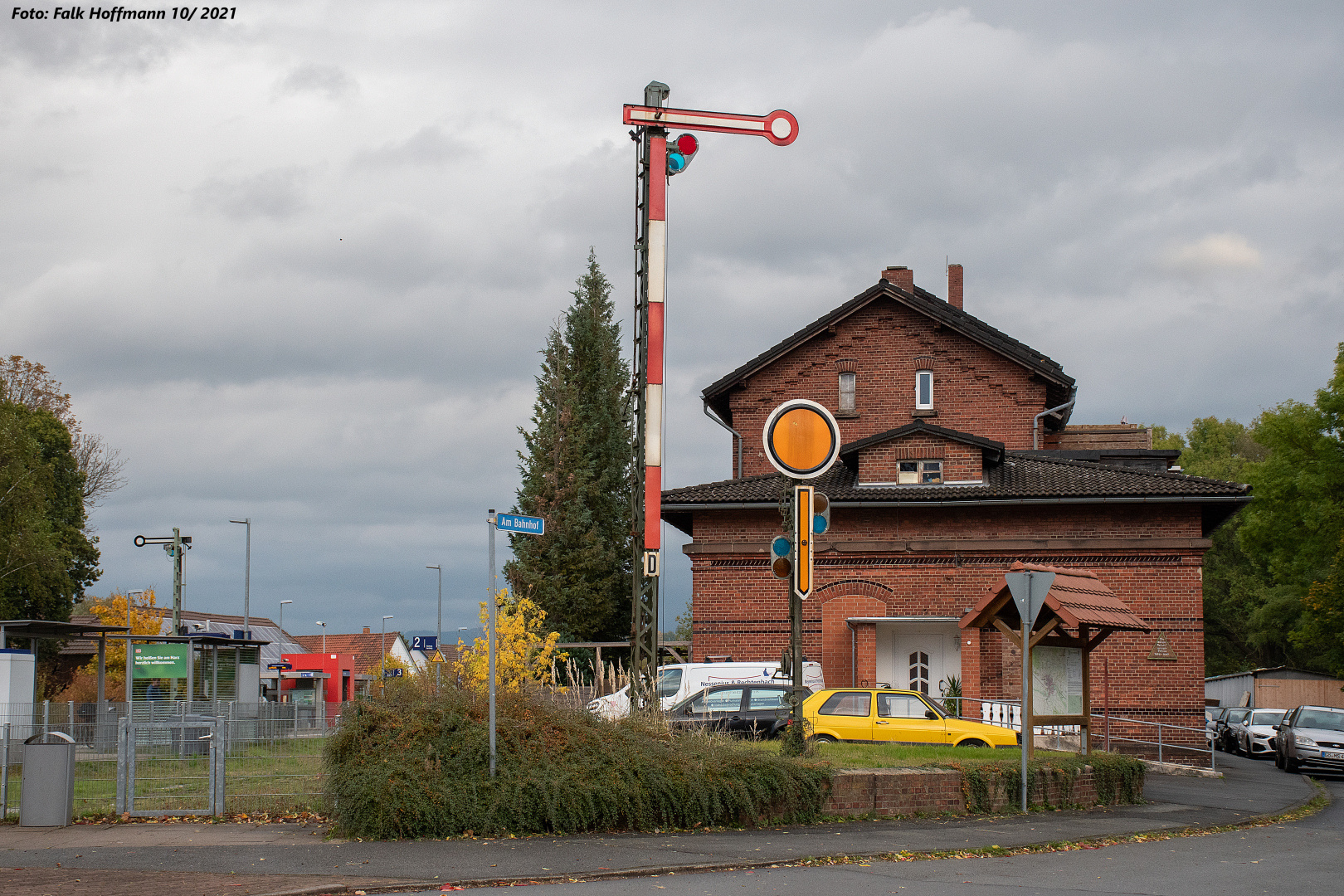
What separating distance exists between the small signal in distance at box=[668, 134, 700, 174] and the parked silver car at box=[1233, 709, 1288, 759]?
25478 mm

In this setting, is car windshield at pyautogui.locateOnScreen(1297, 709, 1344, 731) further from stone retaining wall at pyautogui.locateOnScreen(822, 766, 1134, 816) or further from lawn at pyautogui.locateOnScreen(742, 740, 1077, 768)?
stone retaining wall at pyautogui.locateOnScreen(822, 766, 1134, 816)

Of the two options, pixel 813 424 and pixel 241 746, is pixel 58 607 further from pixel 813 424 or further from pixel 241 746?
pixel 813 424

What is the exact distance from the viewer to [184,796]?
46.8 ft

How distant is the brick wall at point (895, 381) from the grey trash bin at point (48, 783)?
23.9 m

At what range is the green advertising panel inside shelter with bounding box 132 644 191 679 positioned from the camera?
90.1 feet

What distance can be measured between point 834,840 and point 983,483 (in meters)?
17.4

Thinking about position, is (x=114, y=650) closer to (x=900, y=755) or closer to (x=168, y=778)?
(x=168, y=778)

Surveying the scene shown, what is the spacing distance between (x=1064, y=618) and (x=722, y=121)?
8.19 meters

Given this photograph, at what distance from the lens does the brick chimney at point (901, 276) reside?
130 feet

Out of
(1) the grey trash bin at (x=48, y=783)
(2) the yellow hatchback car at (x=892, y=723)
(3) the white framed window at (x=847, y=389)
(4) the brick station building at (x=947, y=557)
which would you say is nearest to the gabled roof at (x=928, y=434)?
(4) the brick station building at (x=947, y=557)

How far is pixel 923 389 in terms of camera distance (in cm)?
3597

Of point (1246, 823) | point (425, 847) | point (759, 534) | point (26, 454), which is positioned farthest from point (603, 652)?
point (425, 847)

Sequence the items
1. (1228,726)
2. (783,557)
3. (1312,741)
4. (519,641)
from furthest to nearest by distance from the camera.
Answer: (519,641) → (1228,726) → (1312,741) → (783,557)

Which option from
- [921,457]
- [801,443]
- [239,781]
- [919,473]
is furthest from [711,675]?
[239,781]
